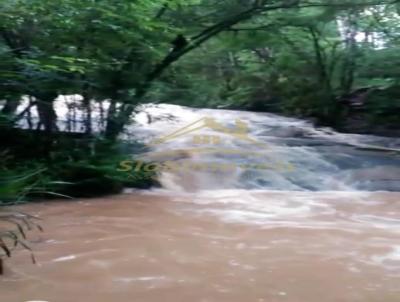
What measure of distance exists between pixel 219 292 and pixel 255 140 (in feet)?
26.8

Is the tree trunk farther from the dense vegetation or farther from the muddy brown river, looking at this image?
the muddy brown river

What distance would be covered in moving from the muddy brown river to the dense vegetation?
600 mm

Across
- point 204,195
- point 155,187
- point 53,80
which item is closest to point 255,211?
point 204,195

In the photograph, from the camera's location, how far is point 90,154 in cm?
793

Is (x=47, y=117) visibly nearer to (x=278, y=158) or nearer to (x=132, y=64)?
(x=132, y=64)

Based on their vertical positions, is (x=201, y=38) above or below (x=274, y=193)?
above

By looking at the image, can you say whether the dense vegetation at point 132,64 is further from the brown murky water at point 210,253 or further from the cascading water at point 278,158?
the cascading water at point 278,158

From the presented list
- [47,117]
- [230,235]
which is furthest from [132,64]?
[230,235]

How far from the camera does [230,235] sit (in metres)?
5.17

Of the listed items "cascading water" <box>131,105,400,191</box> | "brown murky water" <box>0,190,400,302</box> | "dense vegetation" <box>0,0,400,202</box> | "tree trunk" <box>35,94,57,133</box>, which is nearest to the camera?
"brown murky water" <box>0,190,400,302</box>

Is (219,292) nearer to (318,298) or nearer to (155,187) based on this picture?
(318,298)

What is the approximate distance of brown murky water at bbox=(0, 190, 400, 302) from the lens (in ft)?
11.5

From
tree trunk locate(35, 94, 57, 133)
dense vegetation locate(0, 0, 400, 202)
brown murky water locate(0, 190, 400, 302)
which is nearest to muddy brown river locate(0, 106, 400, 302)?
brown murky water locate(0, 190, 400, 302)

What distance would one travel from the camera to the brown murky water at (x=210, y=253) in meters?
3.51
